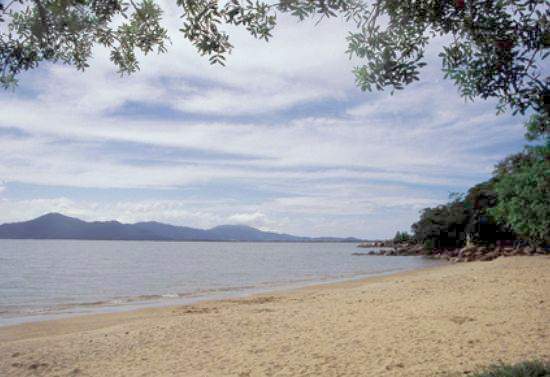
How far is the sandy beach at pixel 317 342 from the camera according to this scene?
7.92m

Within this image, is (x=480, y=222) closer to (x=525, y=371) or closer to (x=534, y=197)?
(x=534, y=197)

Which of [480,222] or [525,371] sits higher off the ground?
[480,222]

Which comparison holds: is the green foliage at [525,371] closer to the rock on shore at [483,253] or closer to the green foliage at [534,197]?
the green foliage at [534,197]

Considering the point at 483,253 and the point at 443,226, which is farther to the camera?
the point at 443,226

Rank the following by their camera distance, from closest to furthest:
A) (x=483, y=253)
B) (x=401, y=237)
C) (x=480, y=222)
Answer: (x=483, y=253)
(x=480, y=222)
(x=401, y=237)

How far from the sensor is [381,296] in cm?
1641

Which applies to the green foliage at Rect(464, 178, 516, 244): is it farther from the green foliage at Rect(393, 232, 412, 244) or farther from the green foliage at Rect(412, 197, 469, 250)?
the green foliage at Rect(393, 232, 412, 244)

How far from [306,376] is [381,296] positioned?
956 centimetres

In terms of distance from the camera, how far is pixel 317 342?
31.2 feet

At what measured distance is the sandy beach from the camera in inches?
312

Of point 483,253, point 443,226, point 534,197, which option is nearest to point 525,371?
point 534,197

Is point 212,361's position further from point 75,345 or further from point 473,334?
point 473,334

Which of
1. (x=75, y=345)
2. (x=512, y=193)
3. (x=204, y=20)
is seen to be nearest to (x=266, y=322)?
(x=75, y=345)

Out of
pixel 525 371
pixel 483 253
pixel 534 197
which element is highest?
pixel 534 197
